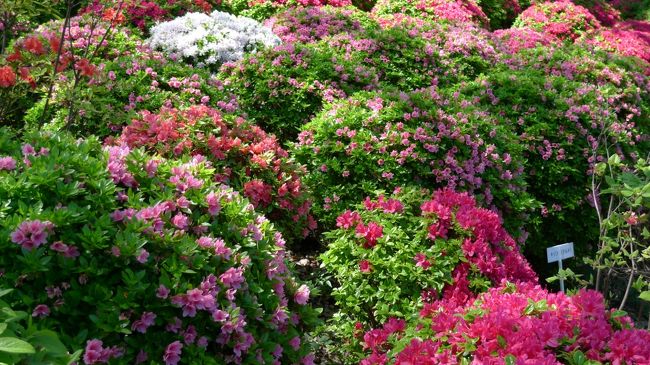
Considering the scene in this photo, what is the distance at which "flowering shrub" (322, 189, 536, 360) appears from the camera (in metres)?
→ 3.33

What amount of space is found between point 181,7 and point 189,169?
5.74 metres

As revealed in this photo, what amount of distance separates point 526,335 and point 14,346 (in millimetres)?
1808

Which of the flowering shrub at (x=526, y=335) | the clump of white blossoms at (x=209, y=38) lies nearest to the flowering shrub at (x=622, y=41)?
the clump of white blossoms at (x=209, y=38)

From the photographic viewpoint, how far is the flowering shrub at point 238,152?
370 cm

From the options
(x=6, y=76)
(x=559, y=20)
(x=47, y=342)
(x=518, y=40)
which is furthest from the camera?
(x=559, y=20)

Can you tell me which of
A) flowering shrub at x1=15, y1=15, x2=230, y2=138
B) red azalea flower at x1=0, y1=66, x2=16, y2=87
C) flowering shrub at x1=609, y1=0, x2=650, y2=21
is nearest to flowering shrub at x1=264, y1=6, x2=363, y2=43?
flowering shrub at x1=15, y1=15, x2=230, y2=138

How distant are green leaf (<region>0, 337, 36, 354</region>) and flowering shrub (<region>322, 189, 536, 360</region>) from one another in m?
2.37

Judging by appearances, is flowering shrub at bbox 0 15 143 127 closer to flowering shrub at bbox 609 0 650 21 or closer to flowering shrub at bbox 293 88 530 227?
flowering shrub at bbox 293 88 530 227

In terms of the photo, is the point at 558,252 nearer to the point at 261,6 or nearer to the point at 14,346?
the point at 14,346

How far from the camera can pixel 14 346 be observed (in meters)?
1.11

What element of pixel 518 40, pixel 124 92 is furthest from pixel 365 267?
pixel 518 40

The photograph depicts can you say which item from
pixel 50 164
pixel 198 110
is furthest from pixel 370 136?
pixel 50 164

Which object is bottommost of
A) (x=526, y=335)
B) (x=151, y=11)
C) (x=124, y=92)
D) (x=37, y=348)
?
(x=151, y=11)

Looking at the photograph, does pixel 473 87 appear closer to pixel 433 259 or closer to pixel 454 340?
pixel 433 259
